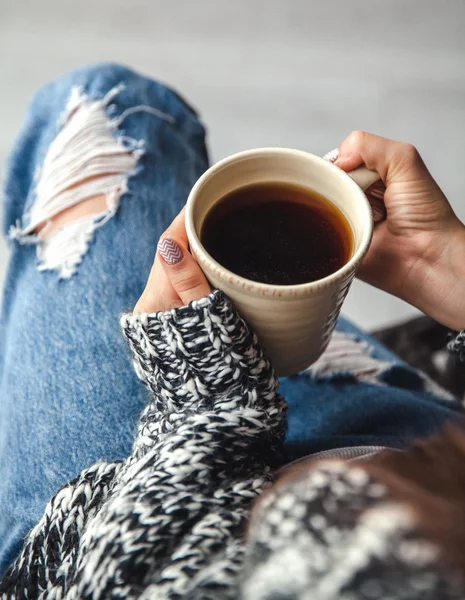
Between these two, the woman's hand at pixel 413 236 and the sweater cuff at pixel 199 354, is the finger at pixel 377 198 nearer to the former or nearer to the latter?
the woman's hand at pixel 413 236

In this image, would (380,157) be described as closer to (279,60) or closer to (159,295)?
(159,295)

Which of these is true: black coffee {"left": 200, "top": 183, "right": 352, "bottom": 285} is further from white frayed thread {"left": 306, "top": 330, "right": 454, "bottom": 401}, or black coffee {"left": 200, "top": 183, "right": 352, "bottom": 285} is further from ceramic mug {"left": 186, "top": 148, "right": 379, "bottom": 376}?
white frayed thread {"left": 306, "top": 330, "right": 454, "bottom": 401}

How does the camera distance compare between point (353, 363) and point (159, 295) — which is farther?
point (353, 363)

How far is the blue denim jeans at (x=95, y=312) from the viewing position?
0.60m

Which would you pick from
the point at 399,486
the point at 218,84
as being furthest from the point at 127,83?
the point at 399,486

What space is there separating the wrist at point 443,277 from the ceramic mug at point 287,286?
146mm

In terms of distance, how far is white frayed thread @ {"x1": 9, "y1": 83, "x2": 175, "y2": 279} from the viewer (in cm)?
69

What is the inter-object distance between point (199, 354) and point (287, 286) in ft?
0.35

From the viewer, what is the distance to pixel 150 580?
354mm

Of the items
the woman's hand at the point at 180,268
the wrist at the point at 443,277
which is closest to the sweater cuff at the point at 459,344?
the wrist at the point at 443,277

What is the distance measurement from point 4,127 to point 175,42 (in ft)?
1.47

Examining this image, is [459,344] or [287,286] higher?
[287,286]

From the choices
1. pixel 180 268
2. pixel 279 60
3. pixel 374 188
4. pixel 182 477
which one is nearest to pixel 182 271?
pixel 180 268

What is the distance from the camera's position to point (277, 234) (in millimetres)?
489
